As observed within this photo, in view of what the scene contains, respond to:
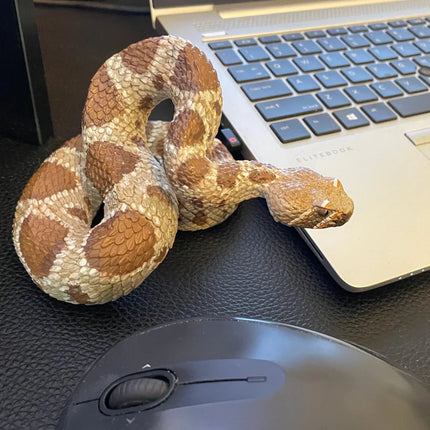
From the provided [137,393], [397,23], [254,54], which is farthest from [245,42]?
[137,393]

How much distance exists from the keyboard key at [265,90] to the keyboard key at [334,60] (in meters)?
0.08

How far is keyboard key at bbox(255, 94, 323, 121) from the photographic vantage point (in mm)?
521

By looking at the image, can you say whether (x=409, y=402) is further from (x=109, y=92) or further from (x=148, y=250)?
(x=109, y=92)

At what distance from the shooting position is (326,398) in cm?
28

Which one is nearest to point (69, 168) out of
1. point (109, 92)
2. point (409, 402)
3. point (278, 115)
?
point (109, 92)

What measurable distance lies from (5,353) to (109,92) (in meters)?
0.22

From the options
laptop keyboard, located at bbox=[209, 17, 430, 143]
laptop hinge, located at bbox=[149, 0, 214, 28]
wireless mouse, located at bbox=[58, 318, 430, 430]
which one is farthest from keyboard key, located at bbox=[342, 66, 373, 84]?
wireless mouse, located at bbox=[58, 318, 430, 430]

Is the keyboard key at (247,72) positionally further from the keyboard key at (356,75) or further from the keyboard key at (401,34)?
the keyboard key at (401,34)

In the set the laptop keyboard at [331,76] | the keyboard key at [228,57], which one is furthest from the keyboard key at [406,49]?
the keyboard key at [228,57]

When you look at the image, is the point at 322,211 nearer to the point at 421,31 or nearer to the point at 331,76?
the point at 331,76

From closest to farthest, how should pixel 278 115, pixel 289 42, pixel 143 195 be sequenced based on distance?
pixel 143 195, pixel 278 115, pixel 289 42

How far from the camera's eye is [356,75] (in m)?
0.59

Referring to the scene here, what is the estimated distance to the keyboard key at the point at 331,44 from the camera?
63 centimetres

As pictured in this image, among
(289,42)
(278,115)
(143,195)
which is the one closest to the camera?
(143,195)
